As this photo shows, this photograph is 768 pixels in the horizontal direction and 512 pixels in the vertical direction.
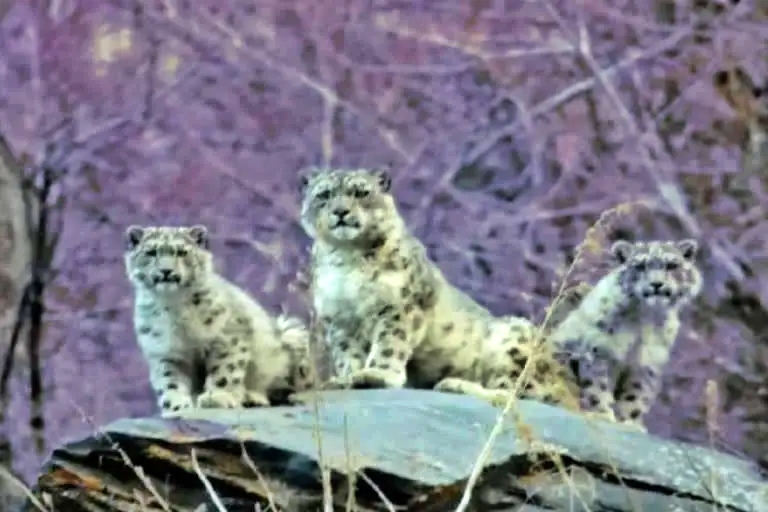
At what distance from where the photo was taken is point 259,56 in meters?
6.15

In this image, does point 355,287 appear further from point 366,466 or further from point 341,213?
point 366,466

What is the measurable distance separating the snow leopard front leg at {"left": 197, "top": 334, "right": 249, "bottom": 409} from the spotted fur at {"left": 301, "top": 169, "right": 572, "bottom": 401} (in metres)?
0.24

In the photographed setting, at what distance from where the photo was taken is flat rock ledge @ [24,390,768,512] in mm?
3615

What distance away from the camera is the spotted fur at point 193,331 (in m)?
4.17

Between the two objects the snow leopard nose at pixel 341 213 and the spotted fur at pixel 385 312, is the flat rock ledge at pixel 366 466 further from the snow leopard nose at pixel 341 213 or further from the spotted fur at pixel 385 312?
the snow leopard nose at pixel 341 213

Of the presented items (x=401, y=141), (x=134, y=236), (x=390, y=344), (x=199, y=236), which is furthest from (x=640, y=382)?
(x=401, y=141)

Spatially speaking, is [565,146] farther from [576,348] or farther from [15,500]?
[15,500]

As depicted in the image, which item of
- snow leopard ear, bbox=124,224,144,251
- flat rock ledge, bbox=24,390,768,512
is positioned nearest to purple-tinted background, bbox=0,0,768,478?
snow leopard ear, bbox=124,224,144,251

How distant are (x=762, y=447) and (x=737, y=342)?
0.36m

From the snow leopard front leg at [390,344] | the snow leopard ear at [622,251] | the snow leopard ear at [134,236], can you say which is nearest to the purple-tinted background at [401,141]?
the snow leopard ear at [622,251]

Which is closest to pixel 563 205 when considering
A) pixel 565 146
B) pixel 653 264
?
pixel 565 146

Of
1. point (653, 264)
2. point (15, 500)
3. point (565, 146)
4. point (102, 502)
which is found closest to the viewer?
point (102, 502)

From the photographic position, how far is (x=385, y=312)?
439 centimetres

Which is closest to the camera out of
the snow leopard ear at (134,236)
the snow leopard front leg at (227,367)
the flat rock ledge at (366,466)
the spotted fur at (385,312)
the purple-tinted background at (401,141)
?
the flat rock ledge at (366,466)
